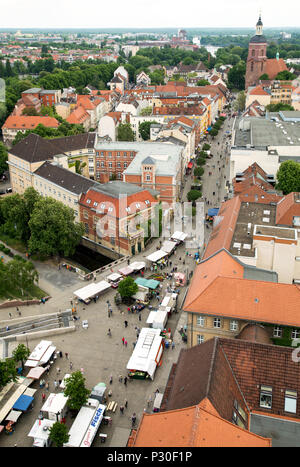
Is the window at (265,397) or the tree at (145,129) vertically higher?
the tree at (145,129)

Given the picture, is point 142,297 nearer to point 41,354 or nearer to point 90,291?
point 90,291

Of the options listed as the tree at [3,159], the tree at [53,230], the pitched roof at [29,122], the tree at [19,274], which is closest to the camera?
the tree at [19,274]

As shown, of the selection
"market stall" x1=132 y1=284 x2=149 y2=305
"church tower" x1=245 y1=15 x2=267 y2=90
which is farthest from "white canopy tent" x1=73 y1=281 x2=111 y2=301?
"church tower" x1=245 y1=15 x2=267 y2=90

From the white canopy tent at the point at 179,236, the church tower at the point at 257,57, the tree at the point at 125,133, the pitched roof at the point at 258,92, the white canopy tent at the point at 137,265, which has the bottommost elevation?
the white canopy tent at the point at 137,265

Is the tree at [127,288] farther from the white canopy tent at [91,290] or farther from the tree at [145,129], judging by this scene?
the tree at [145,129]
